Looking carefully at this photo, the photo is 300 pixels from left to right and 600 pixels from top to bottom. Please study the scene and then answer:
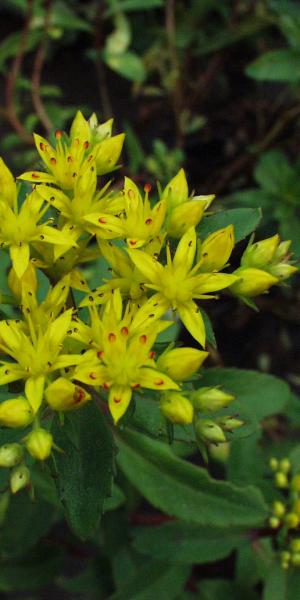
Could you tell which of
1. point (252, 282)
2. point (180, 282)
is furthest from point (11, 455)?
point (252, 282)

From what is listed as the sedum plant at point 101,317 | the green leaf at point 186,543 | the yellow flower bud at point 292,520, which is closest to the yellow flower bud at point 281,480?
the yellow flower bud at point 292,520

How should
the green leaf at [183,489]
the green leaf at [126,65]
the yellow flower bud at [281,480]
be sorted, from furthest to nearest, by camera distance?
the green leaf at [126,65] < the yellow flower bud at [281,480] < the green leaf at [183,489]

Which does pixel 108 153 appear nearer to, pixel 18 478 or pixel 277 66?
pixel 18 478

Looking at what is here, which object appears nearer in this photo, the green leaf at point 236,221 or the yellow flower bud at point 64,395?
the yellow flower bud at point 64,395

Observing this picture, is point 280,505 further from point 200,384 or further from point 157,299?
point 157,299

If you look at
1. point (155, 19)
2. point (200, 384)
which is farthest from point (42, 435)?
point (155, 19)

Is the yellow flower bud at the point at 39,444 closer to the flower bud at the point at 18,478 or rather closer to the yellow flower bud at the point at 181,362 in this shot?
the flower bud at the point at 18,478

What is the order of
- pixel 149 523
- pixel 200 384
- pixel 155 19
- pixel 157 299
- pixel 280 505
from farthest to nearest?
pixel 155 19 < pixel 149 523 < pixel 280 505 < pixel 200 384 < pixel 157 299
